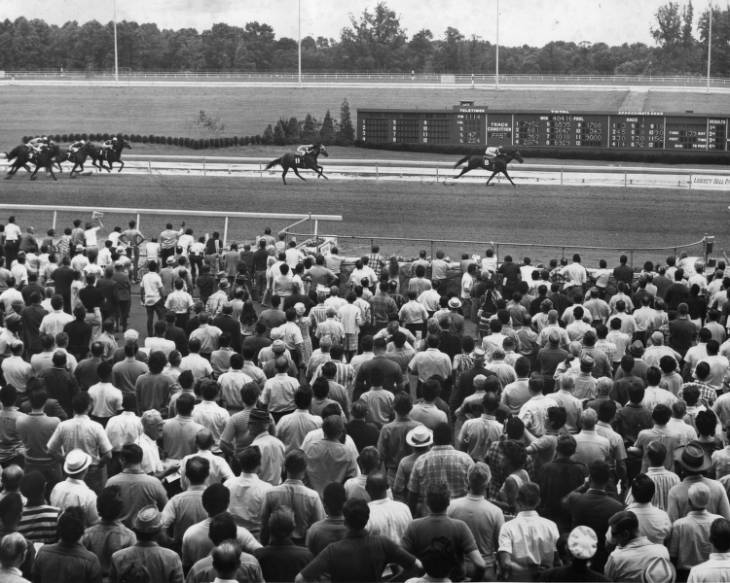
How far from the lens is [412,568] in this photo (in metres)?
5.59

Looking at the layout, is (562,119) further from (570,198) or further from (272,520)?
(272,520)

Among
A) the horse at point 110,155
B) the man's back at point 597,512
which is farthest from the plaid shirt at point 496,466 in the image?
the horse at point 110,155

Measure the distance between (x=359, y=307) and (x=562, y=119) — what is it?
2307 cm

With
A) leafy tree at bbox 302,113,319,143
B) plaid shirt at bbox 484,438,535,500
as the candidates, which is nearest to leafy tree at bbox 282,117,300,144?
leafy tree at bbox 302,113,319,143

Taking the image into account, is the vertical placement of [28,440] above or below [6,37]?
below

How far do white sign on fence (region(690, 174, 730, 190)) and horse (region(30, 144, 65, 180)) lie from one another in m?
17.7

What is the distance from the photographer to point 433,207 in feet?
86.3

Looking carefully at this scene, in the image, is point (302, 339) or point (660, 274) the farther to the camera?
point (660, 274)

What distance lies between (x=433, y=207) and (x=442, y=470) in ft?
65.1

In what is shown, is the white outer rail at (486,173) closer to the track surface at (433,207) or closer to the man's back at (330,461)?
the track surface at (433,207)

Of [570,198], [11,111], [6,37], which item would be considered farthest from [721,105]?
[6,37]

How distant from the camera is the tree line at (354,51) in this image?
78500 mm

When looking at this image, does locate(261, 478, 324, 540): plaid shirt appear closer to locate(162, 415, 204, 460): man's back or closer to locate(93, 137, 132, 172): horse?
locate(162, 415, 204, 460): man's back

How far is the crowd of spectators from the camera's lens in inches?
218
